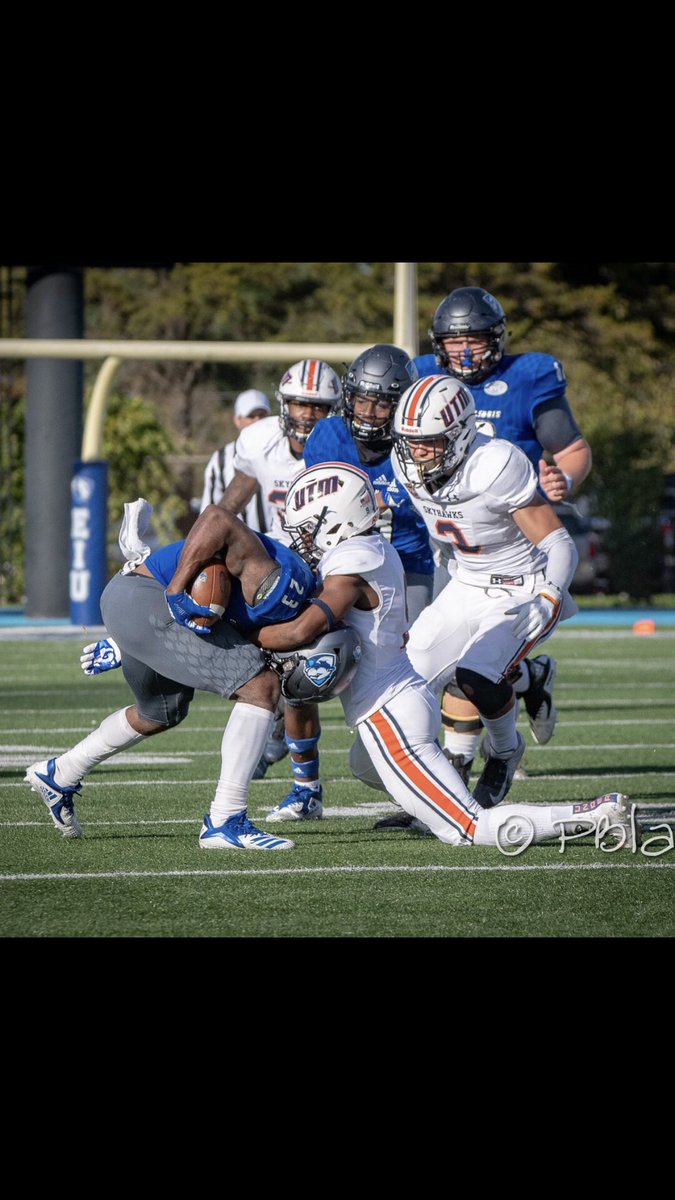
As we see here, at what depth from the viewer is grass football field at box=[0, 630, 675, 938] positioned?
165 inches

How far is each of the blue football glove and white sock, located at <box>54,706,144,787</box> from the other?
0.44 meters

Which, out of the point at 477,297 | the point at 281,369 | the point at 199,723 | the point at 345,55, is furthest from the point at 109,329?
the point at 345,55

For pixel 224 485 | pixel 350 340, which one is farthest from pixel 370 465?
pixel 350 340

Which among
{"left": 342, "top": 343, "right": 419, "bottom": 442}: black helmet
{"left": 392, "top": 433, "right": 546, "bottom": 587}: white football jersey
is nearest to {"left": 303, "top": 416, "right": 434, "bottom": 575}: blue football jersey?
{"left": 342, "top": 343, "right": 419, "bottom": 442}: black helmet

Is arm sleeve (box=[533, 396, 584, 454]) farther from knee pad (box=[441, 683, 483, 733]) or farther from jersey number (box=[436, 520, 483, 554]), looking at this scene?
knee pad (box=[441, 683, 483, 733])

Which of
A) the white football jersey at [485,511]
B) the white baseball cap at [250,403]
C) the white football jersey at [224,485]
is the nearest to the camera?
the white football jersey at [485,511]

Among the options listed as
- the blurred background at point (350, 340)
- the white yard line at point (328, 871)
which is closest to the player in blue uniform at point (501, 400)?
the white yard line at point (328, 871)

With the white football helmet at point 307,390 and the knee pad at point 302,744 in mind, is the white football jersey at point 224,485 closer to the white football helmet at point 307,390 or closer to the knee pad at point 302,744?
the white football helmet at point 307,390

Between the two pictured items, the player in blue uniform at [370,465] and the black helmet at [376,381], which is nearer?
the player in blue uniform at [370,465]

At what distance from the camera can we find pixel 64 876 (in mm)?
4723

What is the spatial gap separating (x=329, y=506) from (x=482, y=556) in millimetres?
1127

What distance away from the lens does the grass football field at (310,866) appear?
419 cm

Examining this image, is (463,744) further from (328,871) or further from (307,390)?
(307,390)
